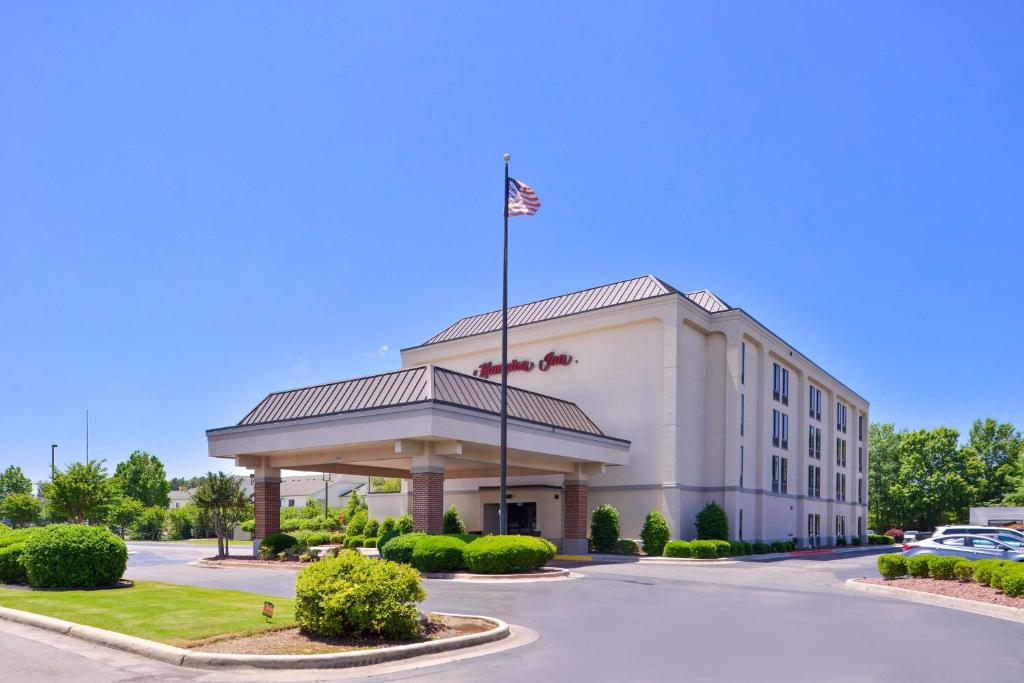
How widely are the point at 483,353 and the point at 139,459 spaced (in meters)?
66.6

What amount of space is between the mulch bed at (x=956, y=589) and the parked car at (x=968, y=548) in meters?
2.91

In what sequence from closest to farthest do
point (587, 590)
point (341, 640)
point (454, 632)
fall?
point (341, 640) < point (454, 632) < point (587, 590)

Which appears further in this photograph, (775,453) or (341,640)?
(775,453)

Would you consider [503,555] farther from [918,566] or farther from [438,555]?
[918,566]

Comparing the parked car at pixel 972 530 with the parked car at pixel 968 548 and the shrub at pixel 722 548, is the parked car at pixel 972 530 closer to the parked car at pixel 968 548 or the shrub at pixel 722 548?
the parked car at pixel 968 548

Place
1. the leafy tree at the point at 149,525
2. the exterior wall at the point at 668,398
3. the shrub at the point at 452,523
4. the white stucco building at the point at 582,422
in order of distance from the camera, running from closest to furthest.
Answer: the white stucco building at the point at 582,422 < the exterior wall at the point at 668,398 < the shrub at the point at 452,523 < the leafy tree at the point at 149,525

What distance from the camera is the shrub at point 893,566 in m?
24.3

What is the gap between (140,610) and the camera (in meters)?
14.3

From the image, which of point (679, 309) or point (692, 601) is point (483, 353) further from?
point (692, 601)

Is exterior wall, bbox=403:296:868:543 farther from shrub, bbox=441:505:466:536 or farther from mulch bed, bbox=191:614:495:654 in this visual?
mulch bed, bbox=191:614:495:654

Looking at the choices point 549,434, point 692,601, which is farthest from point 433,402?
point 692,601

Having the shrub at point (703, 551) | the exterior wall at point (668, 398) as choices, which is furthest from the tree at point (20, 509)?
the shrub at point (703, 551)

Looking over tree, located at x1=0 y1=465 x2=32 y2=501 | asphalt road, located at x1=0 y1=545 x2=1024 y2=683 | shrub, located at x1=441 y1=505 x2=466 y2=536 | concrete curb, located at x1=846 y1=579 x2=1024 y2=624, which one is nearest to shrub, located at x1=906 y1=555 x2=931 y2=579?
concrete curb, located at x1=846 y1=579 x2=1024 y2=624

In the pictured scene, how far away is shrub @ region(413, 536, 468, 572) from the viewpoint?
25.2 meters
